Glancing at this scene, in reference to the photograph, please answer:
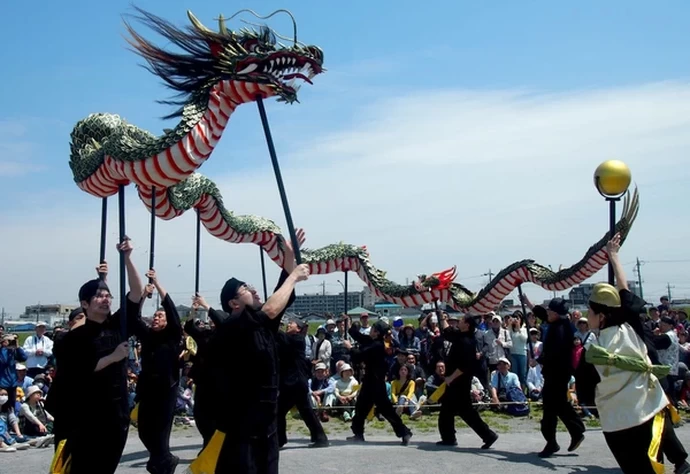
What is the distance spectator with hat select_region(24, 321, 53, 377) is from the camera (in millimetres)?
12539

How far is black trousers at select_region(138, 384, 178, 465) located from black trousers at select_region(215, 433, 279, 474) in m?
2.54

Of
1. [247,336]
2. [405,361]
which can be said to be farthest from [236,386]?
[405,361]

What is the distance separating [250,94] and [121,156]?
1460 mm

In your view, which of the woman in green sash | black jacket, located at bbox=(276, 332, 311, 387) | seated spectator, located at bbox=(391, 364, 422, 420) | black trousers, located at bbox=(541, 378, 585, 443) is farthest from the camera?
seated spectator, located at bbox=(391, 364, 422, 420)

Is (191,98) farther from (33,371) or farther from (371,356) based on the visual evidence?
(33,371)

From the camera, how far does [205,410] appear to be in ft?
17.7

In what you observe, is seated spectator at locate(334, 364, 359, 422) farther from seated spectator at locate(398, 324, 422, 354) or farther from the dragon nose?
the dragon nose

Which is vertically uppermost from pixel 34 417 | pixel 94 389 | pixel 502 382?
pixel 94 389

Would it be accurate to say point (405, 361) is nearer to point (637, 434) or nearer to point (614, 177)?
point (614, 177)

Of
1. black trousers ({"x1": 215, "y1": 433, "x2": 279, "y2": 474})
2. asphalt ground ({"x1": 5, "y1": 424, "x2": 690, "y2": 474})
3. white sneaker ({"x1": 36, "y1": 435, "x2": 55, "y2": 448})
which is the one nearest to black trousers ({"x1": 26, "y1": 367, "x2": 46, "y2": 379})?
white sneaker ({"x1": 36, "y1": 435, "x2": 55, "y2": 448})

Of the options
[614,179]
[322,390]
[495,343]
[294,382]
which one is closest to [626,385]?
[614,179]

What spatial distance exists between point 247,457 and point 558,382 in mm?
4755

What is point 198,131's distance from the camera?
25.1ft

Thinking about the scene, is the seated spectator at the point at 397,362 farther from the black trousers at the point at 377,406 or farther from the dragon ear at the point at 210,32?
the dragon ear at the point at 210,32
